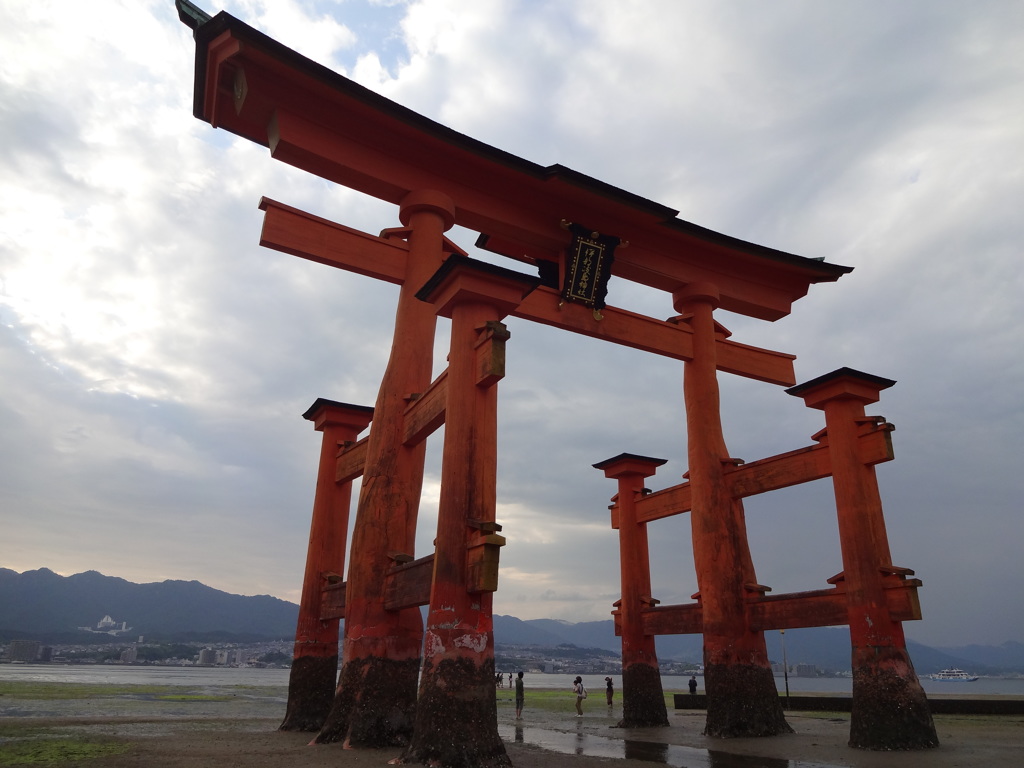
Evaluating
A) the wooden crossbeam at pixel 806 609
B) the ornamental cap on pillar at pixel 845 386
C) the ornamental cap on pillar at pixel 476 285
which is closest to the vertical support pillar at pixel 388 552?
the ornamental cap on pillar at pixel 476 285

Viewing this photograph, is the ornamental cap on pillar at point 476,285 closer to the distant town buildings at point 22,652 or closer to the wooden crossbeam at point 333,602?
the wooden crossbeam at point 333,602

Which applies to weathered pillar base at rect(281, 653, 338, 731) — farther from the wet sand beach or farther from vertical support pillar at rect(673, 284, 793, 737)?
vertical support pillar at rect(673, 284, 793, 737)

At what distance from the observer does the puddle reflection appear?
852 centimetres

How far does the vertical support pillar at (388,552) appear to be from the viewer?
890 centimetres

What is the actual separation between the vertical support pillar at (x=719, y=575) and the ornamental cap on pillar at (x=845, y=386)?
242 centimetres

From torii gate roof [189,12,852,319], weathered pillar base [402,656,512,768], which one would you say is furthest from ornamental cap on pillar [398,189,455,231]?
weathered pillar base [402,656,512,768]

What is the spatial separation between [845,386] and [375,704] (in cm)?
900

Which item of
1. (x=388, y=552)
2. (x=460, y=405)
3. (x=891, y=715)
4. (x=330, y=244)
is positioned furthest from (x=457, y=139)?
(x=891, y=715)

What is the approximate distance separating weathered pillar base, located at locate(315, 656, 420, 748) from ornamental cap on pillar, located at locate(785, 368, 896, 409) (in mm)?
8034

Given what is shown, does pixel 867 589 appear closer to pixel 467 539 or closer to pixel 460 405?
pixel 467 539

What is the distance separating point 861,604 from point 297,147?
11692mm

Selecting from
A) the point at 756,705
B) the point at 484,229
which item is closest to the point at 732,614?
the point at 756,705

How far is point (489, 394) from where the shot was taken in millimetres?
8312

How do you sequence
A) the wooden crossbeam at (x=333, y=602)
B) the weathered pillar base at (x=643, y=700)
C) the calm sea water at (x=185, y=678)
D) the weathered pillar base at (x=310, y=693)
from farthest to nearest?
the calm sea water at (x=185, y=678)
the weathered pillar base at (x=643, y=700)
the weathered pillar base at (x=310, y=693)
the wooden crossbeam at (x=333, y=602)
